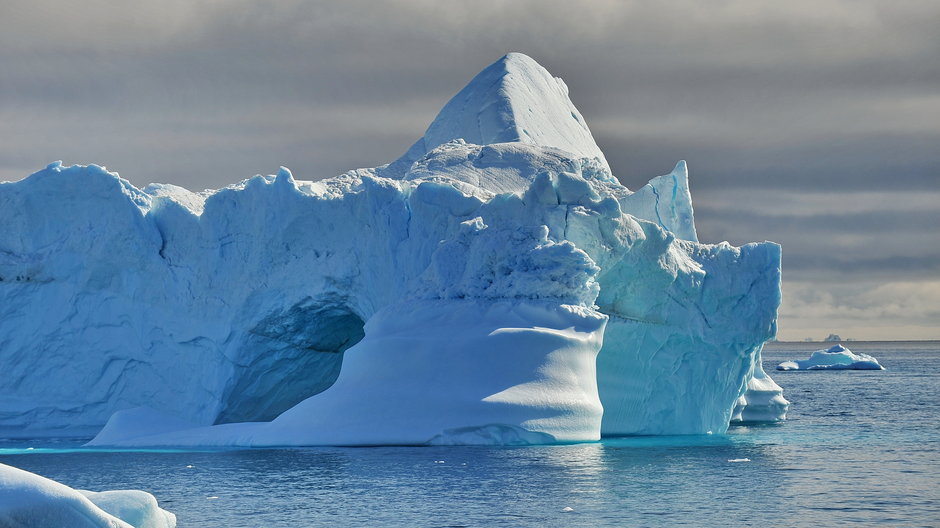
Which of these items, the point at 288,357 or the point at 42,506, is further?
the point at 288,357

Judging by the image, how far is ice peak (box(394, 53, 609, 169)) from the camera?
28.3 metres

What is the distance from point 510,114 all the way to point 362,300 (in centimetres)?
693

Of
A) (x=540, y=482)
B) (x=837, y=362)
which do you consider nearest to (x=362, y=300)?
(x=540, y=482)

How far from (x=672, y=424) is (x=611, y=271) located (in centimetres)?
319

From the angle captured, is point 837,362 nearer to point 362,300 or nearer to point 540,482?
point 362,300

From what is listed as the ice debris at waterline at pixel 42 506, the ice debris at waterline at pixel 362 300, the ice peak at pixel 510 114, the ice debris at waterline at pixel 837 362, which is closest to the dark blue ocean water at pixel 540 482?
the ice debris at waterline at pixel 362 300

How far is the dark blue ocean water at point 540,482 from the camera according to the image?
14.1 meters

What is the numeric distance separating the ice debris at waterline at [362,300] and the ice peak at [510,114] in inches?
108

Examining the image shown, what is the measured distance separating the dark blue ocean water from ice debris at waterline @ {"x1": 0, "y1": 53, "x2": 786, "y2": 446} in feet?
3.58

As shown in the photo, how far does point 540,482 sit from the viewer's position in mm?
16234

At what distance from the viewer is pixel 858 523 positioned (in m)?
13.8

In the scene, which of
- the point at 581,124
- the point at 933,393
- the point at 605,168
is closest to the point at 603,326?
the point at 605,168

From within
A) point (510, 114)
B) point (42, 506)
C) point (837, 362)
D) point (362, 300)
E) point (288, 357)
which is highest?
point (510, 114)

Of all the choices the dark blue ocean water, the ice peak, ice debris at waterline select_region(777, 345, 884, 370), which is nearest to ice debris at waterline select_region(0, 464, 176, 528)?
the dark blue ocean water
